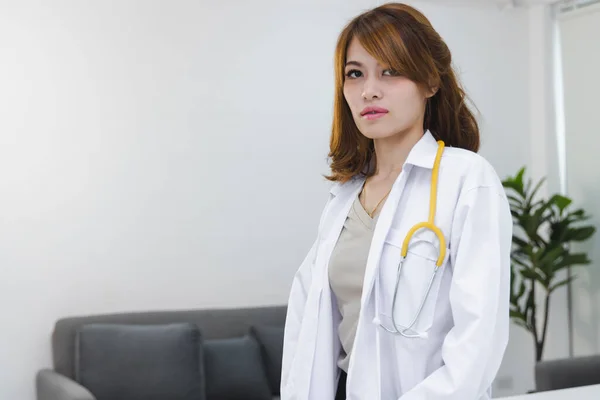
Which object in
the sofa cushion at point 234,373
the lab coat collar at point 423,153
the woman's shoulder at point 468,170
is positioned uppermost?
the lab coat collar at point 423,153

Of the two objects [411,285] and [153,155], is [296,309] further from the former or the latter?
[153,155]

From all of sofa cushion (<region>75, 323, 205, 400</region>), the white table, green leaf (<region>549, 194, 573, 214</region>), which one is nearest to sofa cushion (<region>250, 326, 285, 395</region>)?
sofa cushion (<region>75, 323, 205, 400</region>)

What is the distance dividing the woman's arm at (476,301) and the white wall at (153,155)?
10.8 ft

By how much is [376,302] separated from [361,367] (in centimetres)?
12

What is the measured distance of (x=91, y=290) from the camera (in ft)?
14.4

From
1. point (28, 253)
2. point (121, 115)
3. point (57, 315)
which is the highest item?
point (121, 115)

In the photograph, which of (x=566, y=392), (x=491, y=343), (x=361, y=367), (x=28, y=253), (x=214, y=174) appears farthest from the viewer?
(x=214, y=174)

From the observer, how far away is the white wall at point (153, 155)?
168 inches

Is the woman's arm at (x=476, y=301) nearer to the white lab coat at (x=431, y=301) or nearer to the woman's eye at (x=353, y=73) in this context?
the white lab coat at (x=431, y=301)

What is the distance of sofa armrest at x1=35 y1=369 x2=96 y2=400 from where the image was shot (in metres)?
3.56

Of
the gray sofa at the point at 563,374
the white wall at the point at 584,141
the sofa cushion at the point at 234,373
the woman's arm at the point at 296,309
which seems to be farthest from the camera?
the white wall at the point at 584,141

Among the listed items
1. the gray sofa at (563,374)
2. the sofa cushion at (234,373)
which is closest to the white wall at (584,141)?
the gray sofa at (563,374)

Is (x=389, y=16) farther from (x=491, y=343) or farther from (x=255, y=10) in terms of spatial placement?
(x=255, y=10)

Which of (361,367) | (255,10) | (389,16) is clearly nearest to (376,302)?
(361,367)
